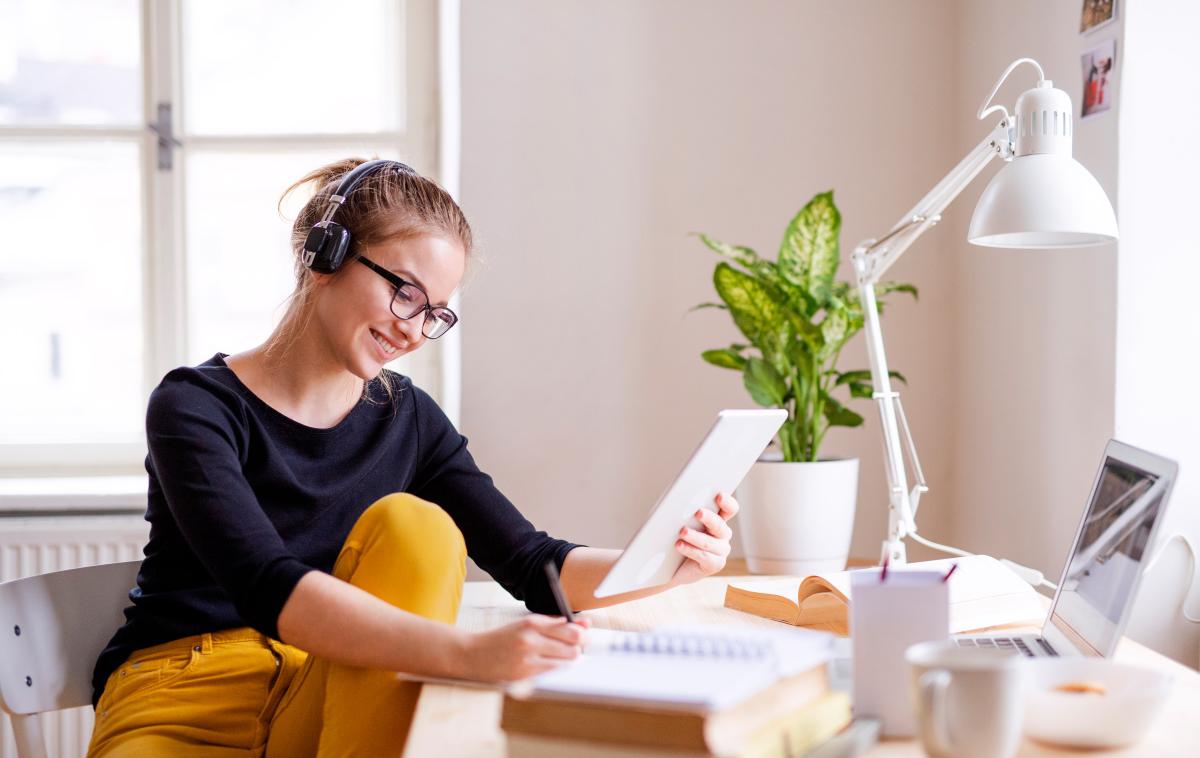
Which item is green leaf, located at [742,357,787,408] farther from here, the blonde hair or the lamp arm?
the blonde hair

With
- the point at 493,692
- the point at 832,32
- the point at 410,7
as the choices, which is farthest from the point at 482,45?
the point at 493,692

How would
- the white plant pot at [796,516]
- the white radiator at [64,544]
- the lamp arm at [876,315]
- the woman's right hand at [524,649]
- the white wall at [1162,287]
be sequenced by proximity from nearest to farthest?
the woman's right hand at [524,649] → the lamp arm at [876,315] → the white wall at [1162,287] → the white plant pot at [796,516] → the white radiator at [64,544]

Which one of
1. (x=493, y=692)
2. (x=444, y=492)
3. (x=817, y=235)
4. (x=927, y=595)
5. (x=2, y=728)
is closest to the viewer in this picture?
(x=927, y=595)

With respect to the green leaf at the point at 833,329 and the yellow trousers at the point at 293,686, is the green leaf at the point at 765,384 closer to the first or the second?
the green leaf at the point at 833,329

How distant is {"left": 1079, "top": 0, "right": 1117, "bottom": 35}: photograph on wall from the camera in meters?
1.52

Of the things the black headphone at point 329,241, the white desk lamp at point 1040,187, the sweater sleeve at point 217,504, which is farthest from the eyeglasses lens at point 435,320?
the white desk lamp at point 1040,187

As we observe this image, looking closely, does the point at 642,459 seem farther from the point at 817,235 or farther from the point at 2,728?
the point at 2,728

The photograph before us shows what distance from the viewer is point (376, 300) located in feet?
4.14

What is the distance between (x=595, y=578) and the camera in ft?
4.22

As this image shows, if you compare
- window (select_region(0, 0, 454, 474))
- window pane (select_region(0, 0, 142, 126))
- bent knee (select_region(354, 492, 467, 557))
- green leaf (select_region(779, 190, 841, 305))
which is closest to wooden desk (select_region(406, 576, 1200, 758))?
bent knee (select_region(354, 492, 467, 557))

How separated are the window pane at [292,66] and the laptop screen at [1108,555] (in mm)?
1710

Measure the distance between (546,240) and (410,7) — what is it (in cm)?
59

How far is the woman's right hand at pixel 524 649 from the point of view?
0.85 metres

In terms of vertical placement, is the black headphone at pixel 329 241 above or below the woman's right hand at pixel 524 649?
above
